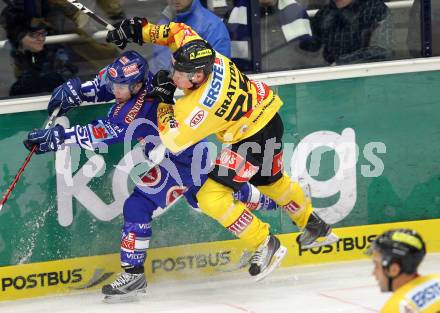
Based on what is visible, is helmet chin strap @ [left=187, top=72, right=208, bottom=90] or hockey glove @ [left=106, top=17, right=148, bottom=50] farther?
hockey glove @ [left=106, top=17, right=148, bottom=50]

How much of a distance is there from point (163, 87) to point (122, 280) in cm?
106

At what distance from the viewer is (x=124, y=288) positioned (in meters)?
6.16

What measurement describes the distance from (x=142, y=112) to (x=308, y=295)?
1327mm

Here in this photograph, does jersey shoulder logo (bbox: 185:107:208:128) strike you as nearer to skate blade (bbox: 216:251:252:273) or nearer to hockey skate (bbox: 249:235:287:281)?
hockey skate (bbox: 249:235:287:281)

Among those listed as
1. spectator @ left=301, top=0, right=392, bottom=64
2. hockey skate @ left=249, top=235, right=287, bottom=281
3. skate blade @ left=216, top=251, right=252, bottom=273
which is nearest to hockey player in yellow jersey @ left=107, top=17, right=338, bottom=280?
hockey skate @ left=249, top=235, right=287, bottom=281

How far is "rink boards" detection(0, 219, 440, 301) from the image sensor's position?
6.34 meters

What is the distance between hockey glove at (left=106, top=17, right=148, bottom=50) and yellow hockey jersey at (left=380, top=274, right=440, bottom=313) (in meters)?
2.64

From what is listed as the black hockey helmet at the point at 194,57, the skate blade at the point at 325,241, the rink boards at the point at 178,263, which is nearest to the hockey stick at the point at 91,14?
the black hockey helmet at the point at 194,57

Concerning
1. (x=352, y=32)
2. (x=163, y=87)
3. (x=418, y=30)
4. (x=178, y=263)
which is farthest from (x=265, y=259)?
(x=418, y=30)

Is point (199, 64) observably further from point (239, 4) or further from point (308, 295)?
point (308, 295)

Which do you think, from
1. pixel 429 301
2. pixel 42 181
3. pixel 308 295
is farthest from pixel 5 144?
pixel 429 301

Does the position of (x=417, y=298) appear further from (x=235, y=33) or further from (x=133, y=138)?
(x=235, y=33)

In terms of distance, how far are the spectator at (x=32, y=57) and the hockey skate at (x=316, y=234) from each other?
1571 millimetres

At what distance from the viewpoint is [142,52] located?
6.42 meters
